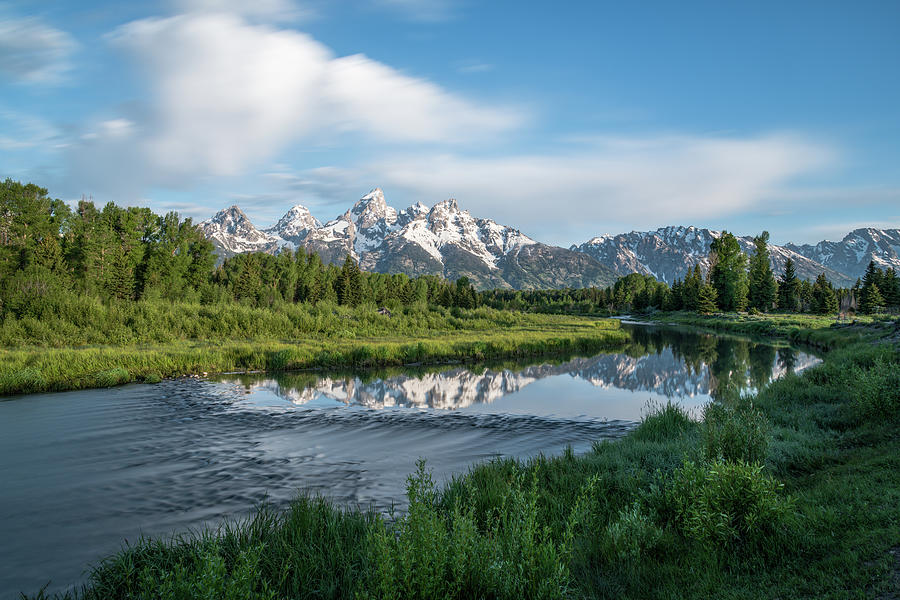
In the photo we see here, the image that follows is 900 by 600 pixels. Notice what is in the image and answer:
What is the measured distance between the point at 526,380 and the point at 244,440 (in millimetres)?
16664

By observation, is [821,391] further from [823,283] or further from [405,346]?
[823,283]

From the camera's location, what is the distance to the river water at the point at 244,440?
8.50 meters

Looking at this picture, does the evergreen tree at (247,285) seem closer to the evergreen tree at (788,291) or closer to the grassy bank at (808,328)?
the grassy bank at (808,328)

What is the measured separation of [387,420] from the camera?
16719 millimetres

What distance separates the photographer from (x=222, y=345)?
3030cm

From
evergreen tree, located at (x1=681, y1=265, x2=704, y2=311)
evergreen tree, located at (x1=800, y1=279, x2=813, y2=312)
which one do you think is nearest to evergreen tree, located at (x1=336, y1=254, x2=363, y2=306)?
evergreen tree, located at (x1=681, y1=265, x2=704, y2=311)

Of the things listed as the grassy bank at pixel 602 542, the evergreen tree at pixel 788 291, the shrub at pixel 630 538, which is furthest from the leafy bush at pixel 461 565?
the evergreen tree at pixel 788 291

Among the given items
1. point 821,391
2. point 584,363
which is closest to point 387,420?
point 821,391

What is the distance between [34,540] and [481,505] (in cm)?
749

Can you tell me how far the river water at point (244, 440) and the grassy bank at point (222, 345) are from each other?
77.5 inches

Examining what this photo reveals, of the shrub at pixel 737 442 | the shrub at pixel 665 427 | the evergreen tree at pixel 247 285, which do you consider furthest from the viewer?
the evergreen tree at pixel 247 285

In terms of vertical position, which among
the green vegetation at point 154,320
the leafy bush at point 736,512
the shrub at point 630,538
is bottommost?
the shrub at point 630,538

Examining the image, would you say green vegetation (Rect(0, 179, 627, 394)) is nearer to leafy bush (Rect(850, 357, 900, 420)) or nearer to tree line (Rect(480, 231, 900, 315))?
leafy bush (Rect(850, 357, 900, 420))

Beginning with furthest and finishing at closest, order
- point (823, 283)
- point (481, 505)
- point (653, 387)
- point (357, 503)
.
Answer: point (823, 283) < point (653, 387) < point (357, 503) < point (481, 505)
